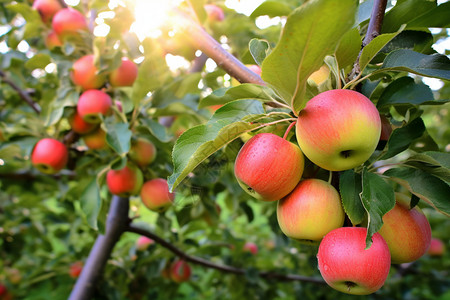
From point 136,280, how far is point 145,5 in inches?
69.4

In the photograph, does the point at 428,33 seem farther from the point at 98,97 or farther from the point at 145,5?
the point at 98,97

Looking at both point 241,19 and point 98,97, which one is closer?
point 98,97

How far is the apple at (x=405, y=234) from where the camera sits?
694 mm

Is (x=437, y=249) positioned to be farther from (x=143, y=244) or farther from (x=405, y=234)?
(x=405, y=234)

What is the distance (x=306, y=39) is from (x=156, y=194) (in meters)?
1.00

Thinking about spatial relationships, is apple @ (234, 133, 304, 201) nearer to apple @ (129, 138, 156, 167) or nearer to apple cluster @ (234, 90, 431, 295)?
apple cluster @ (234, 90, 431, 295)

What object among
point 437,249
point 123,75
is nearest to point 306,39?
point 123,75

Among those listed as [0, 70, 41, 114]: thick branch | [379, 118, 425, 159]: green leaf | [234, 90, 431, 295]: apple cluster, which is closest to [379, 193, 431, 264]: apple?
[234, 90, 431, 295]: apple cluster

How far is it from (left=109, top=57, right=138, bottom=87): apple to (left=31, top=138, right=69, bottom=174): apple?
0.35m

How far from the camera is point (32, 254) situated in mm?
2707

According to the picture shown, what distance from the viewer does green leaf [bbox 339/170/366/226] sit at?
0.67m

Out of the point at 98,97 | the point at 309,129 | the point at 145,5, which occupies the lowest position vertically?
the point at 98,97

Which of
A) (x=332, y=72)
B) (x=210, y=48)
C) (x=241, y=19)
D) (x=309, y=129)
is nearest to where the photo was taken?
(x=309, y=129)

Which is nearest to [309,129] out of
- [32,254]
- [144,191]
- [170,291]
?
[144,191]
